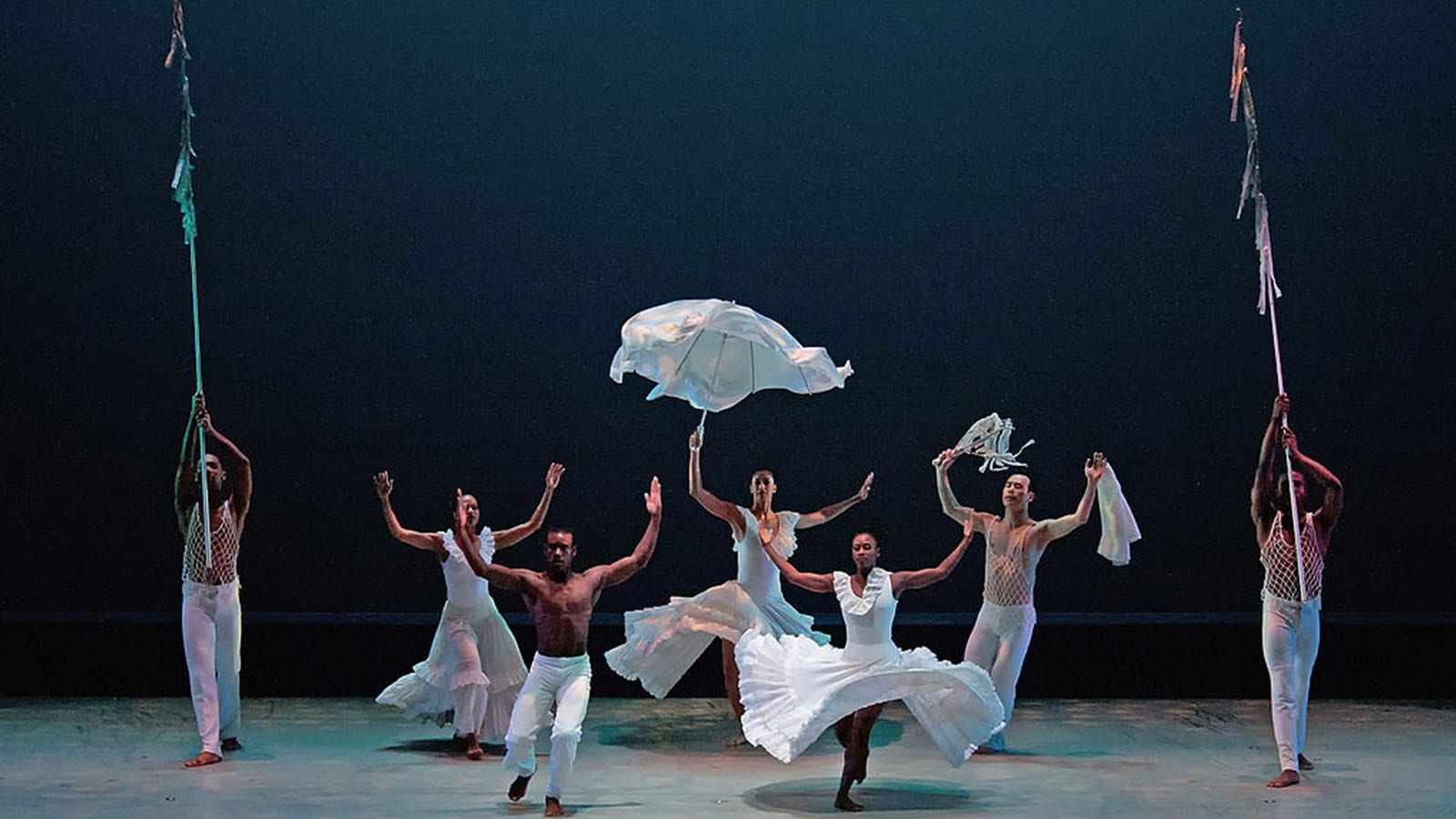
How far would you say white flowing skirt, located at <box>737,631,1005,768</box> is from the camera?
24.0 ft

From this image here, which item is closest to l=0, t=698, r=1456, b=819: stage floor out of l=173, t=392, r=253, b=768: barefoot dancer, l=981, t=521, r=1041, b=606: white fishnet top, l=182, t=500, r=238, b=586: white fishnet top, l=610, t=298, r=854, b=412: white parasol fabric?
l=173, t=392, r=253, b=768: barefoot dancer

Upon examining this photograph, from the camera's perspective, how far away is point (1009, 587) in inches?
346

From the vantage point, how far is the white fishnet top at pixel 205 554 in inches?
330

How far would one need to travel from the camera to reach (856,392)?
37.0 feet

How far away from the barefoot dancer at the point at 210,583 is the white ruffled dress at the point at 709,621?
187 cm

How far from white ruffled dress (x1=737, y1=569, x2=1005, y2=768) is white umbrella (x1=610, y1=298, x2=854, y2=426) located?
64.7 inches

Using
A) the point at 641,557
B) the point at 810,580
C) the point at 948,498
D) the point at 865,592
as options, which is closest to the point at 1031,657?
the point at 948,498

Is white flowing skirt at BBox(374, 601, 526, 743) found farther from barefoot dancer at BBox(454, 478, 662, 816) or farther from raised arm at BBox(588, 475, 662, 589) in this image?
raised arm at BBox(588, 475, 662, 589)

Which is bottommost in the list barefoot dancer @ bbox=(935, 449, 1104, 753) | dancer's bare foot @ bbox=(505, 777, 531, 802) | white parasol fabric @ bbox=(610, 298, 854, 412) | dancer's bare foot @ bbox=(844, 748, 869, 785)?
dancer's bare foot @ bbox=(505, 777, 531, 802)

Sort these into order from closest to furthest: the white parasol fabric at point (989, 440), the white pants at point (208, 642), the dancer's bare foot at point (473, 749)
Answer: the white pants at point (208, 642), the dancer's bare foot at point (473, 749), the white parasol fabric at point (989, 440)

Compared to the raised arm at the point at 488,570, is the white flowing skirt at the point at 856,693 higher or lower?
lower

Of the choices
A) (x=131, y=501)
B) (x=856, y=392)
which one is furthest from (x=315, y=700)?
(x=856, y=392)

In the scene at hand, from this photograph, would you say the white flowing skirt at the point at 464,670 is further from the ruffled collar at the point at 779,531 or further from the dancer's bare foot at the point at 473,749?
the ruffled collar at the point at 779,531

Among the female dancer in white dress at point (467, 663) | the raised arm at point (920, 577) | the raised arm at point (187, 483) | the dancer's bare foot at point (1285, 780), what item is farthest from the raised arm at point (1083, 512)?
the raised arm at point (187, 483)
